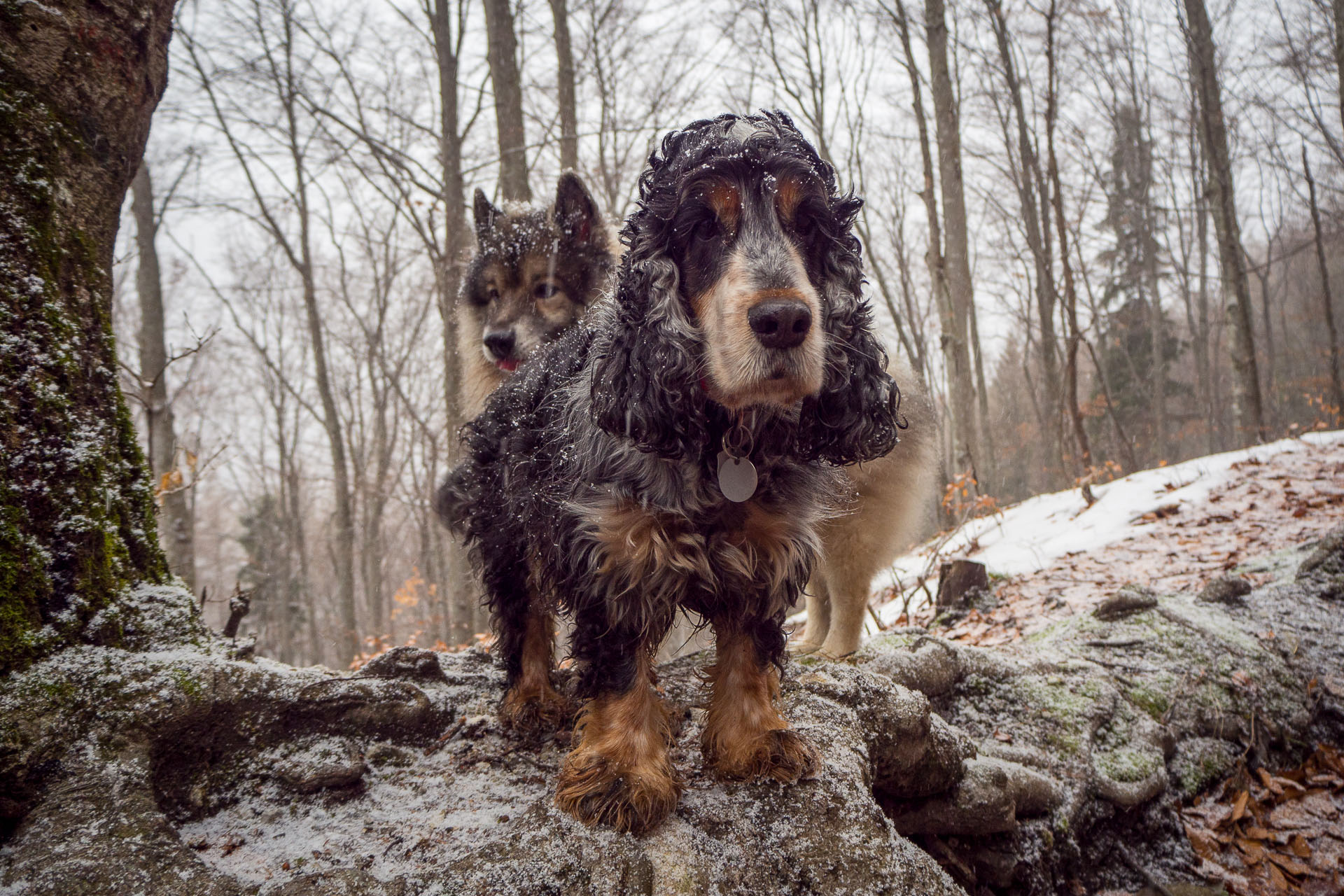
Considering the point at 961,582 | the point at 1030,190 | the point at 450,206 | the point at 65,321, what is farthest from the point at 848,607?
the point at 1030,190

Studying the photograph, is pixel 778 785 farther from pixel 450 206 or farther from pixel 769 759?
pixel 450 206

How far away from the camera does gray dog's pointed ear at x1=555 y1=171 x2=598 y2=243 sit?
4.50 m

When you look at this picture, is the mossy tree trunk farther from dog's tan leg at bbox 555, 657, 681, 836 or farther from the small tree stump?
the small tree stump

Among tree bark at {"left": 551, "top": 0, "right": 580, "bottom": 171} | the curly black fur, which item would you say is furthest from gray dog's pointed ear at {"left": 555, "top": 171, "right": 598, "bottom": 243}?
tree bark at {"left": 551, "top": 0, "right": 580, "bottom": 171}

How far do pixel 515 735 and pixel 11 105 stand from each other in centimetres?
247

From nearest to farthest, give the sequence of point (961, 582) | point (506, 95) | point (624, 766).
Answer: point (624, 766)
point (961, 582)
point (506, 95)

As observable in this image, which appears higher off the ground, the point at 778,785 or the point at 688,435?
the point at 688,435

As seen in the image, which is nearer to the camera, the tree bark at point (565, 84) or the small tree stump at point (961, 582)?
the small tree stump at point (961, 582)

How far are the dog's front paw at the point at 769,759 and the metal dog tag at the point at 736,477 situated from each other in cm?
80

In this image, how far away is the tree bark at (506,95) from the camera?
7.83 m

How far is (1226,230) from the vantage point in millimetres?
11773

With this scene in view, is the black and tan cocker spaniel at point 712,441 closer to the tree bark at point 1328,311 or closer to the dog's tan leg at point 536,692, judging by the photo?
the dog's tan leg at point 536,692

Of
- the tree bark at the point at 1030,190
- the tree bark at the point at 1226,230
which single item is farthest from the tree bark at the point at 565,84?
the tree bark at the point at 1226,230

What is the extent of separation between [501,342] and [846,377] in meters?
2.71
